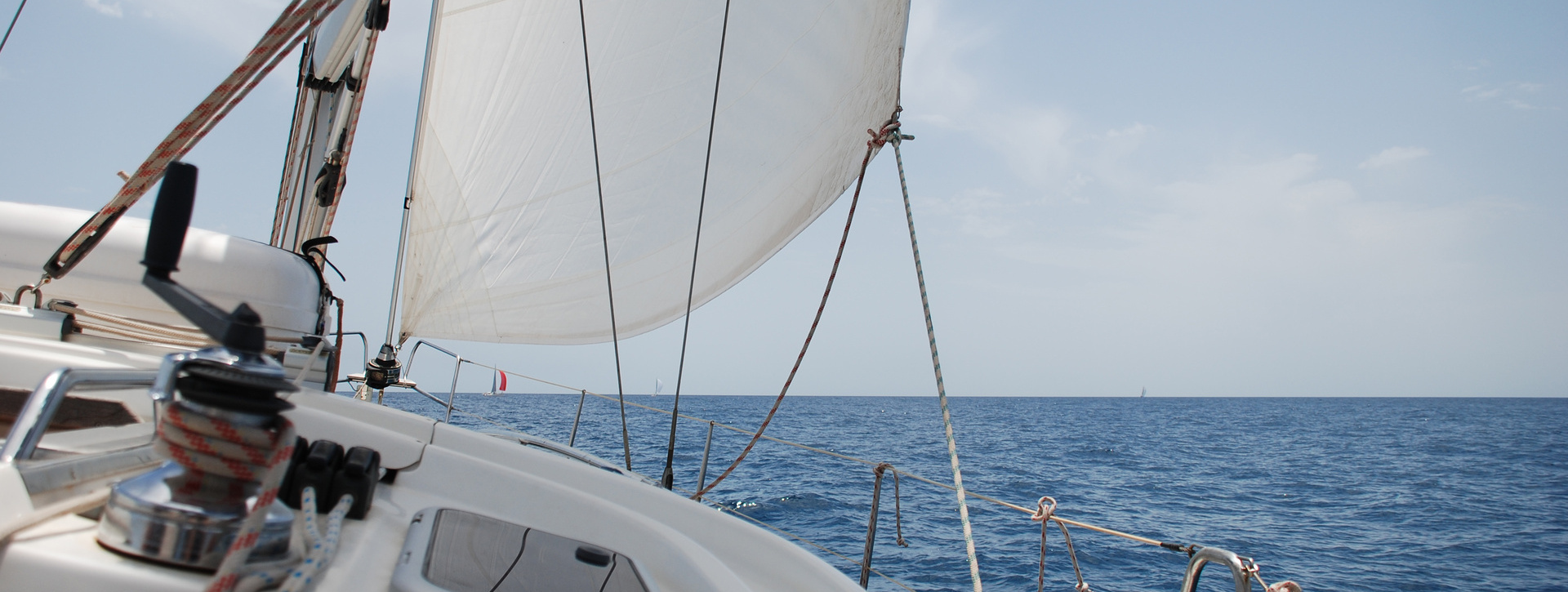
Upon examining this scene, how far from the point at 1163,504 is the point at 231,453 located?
635 inches

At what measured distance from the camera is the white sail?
3.27m

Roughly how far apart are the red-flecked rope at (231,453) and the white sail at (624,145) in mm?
2741

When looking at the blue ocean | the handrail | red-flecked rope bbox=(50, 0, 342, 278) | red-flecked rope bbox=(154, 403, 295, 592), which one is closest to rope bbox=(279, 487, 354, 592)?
red-flecked rope bbox=(154, 403, 295, 592)

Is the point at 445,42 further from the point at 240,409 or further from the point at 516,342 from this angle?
the point at 240,409

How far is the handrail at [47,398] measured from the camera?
2.83ft

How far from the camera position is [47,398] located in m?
0.93

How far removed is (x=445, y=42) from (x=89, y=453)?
11.0 ft

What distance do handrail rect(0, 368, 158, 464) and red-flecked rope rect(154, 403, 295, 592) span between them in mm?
358

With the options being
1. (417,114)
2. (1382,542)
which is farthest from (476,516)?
(1382,542)

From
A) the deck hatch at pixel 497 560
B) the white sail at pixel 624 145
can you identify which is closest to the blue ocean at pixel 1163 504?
the white sail at pixel 624 145

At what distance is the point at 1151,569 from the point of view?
891cm

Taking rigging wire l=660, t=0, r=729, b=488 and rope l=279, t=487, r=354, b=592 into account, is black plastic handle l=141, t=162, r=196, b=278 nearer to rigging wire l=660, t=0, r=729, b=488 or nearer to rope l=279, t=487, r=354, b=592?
rope l=279, t=487, r=354, b=592

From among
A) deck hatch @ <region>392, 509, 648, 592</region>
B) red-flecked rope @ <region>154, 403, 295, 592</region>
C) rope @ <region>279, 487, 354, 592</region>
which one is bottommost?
deck hatch @ <region>392, 509, 648, 592</region>

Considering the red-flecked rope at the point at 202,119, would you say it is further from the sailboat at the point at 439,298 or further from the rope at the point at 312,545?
the rope at the point at 312,545
